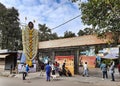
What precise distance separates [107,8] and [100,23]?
143cm

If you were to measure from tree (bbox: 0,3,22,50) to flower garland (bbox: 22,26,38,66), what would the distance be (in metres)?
37.4

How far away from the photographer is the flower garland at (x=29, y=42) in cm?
3025

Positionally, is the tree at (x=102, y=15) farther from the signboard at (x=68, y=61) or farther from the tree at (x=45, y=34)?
the tree at (x=45, y=34)

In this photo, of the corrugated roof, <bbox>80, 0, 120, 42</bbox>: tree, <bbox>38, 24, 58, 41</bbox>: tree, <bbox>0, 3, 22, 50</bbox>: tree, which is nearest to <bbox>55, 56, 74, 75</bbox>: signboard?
the corrugated roof

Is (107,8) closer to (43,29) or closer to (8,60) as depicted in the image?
(8,60)

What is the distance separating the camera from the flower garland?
3025 centimetres

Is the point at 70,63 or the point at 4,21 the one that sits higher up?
the point at 4,21

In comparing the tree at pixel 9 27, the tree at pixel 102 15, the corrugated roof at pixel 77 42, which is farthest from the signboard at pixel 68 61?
the tree at pixel 9 27

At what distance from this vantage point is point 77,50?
108 ft

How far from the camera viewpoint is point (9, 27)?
6794cm

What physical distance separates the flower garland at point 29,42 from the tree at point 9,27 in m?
37.4

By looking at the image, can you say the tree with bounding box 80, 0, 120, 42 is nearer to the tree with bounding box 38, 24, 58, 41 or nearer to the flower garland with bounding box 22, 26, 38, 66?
the flower garland with bounding box 22, 26, 38, 66

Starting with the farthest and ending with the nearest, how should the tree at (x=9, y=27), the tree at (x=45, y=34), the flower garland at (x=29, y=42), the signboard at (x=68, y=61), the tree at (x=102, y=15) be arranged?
the tree at (x=45, y=34)
the tree at (x=9, y=27)
the signboard at (x=68, y=61)
the flower garland at (x=29, y=42)
the tree at (x=102, y=15)

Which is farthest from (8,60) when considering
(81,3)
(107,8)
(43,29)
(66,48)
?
(43,29)
